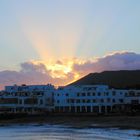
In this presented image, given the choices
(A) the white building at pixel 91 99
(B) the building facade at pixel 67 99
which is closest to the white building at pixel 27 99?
(B) the building facade at pixel 67 99

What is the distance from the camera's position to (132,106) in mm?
110562

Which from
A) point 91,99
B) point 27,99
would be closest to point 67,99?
point 91,99

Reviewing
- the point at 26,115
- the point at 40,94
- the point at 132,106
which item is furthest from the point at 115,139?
the point at 40,94

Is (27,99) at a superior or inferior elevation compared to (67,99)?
superior

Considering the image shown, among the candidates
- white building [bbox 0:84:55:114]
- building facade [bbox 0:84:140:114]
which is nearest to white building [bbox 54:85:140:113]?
building facade [bbox 0:84:140:114]

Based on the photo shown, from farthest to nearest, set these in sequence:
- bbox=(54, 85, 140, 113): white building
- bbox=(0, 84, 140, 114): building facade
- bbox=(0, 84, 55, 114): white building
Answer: bbox=(0, 84, 55, 114): white building
bbox=(0, 84, 140, 114): building facade
bbox=(54, 85, 140, 113): white building

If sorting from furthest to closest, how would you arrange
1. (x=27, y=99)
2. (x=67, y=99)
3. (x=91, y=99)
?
(x=27, y=99) < (x=67, y=99) < (x=91, y=99)

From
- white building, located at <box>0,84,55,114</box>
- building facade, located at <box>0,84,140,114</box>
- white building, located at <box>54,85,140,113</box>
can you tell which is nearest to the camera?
white building, located at <box>54,85,140,113</box>

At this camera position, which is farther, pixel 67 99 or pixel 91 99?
pixel 67 99

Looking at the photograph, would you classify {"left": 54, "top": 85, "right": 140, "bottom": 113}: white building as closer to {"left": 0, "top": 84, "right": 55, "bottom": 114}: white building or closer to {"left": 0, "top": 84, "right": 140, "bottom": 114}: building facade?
{"left": 0, "top": 84, "right": 140, "bottom": 114}: building facade

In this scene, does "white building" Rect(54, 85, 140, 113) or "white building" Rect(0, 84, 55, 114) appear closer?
"white building" Rect(54, 85, 140, 113)

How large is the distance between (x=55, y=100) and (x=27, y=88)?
9133mm

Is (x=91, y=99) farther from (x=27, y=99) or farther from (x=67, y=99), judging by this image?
(x=27, y=99)

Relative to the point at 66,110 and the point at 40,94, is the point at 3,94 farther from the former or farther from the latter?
the point at 66,110
